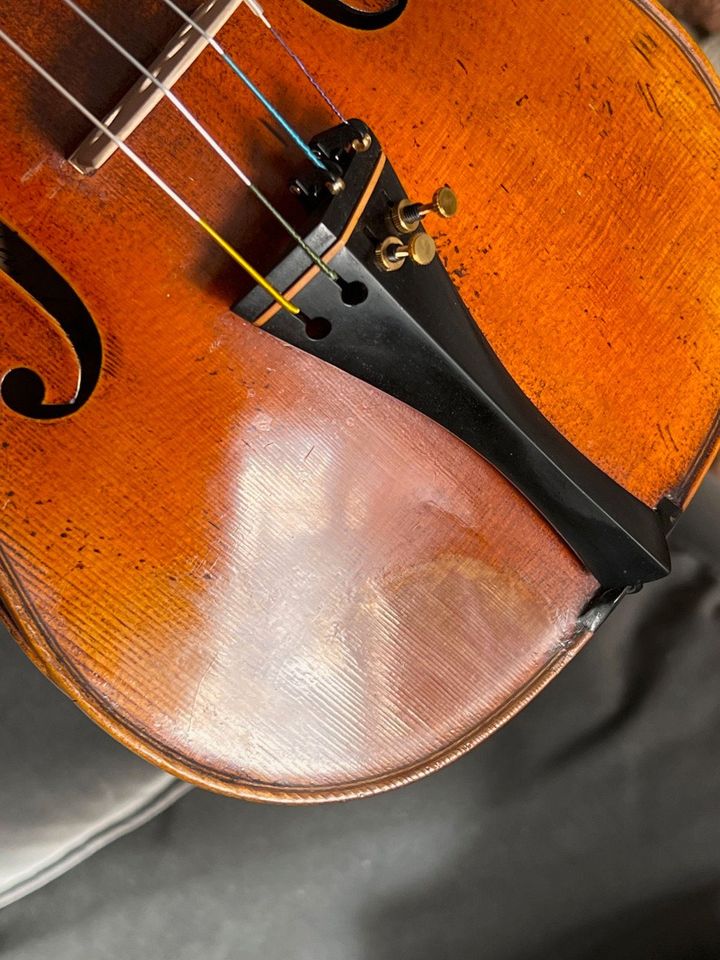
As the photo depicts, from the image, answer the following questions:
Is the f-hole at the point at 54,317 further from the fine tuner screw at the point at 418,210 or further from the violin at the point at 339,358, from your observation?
the fine tuner screw at the point at 418,210

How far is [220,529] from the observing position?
0.70m

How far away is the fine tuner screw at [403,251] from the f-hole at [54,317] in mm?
245

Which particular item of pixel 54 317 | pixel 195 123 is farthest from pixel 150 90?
pixel 54 317

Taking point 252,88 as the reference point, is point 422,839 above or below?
below

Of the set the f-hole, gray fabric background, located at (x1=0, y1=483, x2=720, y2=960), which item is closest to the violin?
the f-hole

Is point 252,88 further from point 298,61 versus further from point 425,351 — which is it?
point 425,351

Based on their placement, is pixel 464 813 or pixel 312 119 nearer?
pixel 312 119

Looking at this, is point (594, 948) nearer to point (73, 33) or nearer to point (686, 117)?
point (686, 117)

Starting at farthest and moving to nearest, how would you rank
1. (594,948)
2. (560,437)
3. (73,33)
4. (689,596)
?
(689,596) < (594,948) < (560,437) < (73,33)

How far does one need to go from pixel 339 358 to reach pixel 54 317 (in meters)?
0.24

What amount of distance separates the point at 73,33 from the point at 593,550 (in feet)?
2.13

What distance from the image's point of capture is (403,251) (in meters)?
0.63

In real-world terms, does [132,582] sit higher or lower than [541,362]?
lower

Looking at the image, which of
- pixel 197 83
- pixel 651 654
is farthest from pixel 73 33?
pixel 651 654
